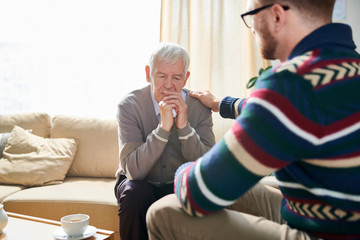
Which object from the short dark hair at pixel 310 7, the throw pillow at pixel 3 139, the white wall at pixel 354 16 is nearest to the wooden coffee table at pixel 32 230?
the short dark hair at pixel 310 7

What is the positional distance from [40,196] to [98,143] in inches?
26.8

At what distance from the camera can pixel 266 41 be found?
1.00m

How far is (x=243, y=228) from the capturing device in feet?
2.92

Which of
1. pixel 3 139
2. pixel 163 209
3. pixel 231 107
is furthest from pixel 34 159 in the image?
pixel 163 209

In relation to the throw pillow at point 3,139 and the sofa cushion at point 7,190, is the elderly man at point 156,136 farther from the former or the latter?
the throw pillow at point 3,139

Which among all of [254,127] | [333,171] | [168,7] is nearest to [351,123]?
[333,171]

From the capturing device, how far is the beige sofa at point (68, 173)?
7.14 ft

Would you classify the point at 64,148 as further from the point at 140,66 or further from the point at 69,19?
the point at 69,19

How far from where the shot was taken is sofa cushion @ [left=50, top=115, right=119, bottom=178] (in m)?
2.76

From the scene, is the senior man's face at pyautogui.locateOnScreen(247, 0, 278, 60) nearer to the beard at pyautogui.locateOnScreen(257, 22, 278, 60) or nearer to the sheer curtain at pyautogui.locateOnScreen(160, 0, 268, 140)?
the beard at pyautogui.locateOnScreen(257, 22, 278, 60)

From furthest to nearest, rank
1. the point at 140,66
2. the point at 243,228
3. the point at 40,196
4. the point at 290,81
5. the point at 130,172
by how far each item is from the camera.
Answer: the point at 140,66, the point at 40,196, the point at 130,172, the point at 243,228, the point at 290,81

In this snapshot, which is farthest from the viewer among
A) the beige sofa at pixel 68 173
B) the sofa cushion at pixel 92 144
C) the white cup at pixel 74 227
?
the sofa cushion at pixel 92 144

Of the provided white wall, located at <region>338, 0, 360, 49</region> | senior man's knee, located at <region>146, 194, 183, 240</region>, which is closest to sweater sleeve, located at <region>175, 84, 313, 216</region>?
senior man's knee, located at <region>146, 194, 183, 240</region>

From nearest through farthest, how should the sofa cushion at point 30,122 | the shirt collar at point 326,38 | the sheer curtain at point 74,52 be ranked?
the shirt collar at point 326,38
the sofa cushion at point 30,122
the sheer curtain at point 74,52
